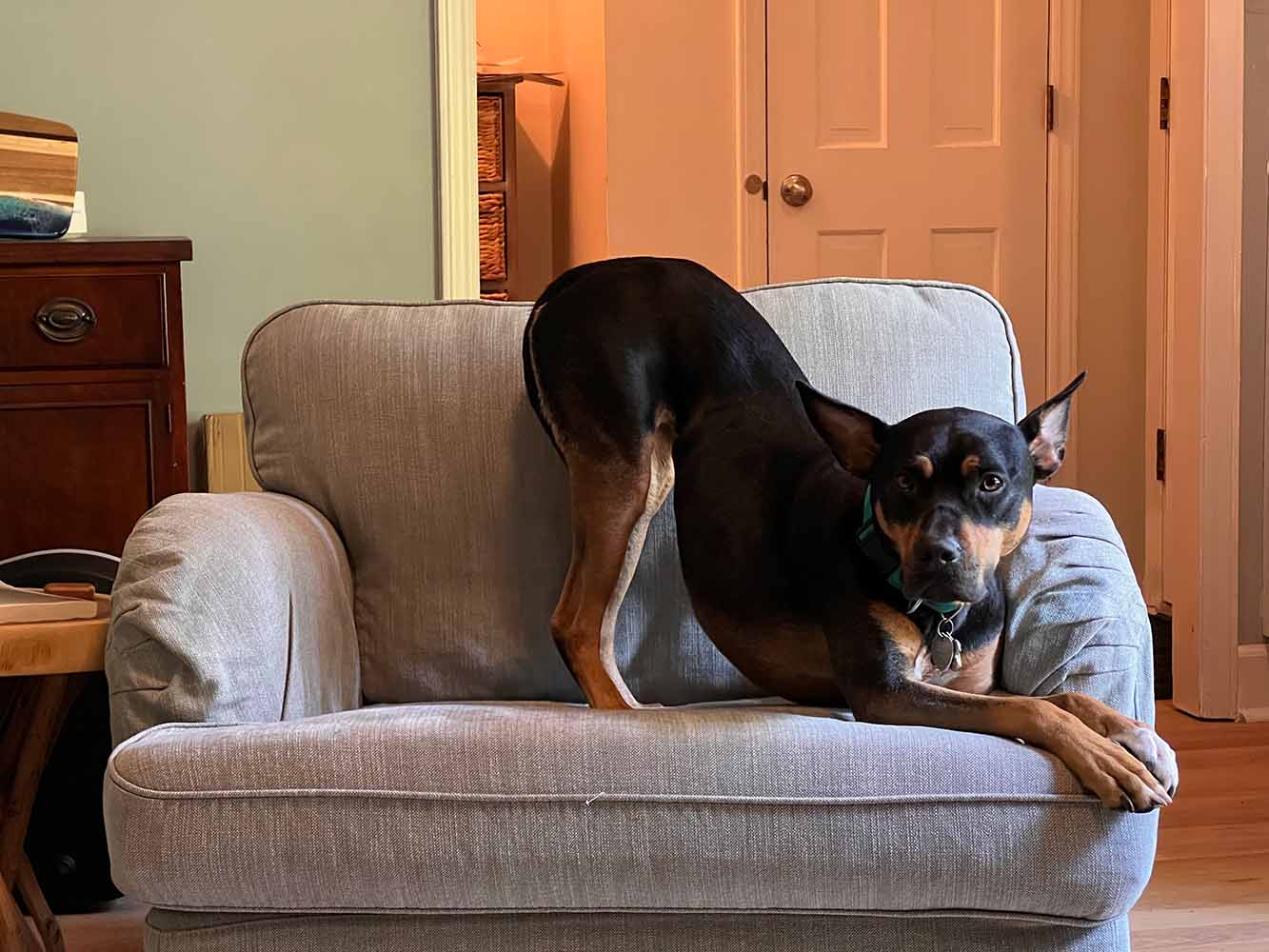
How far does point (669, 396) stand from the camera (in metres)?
1.93

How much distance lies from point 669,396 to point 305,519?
502 millimetres

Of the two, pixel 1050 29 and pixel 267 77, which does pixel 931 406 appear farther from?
pixel 1050 29

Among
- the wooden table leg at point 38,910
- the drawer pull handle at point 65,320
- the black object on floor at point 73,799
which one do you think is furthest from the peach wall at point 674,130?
the wooden table leg at point 38,910

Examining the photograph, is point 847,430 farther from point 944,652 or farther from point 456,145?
point 456,145

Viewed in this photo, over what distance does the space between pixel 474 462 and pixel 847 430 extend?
609 mm

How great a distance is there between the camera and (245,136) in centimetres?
298

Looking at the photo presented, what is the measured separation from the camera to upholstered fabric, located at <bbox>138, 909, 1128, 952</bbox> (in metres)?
1.55

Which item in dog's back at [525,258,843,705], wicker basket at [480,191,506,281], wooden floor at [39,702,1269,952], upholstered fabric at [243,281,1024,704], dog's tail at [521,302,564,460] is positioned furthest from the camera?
wicker basket at [480,191,506,281]

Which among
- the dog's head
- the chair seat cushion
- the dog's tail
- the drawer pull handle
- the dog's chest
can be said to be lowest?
the chair seat cushion

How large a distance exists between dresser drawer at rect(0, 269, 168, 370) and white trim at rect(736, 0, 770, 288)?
2.06 meters

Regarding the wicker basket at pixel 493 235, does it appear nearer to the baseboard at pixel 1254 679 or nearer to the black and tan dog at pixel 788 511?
the baseboard at pixel 1254 679

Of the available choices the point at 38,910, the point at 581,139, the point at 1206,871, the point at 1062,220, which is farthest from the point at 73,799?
the point at 1062,220

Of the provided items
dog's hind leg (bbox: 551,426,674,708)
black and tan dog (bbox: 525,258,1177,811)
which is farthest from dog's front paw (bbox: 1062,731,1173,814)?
dog's hind leg (bbox: 551,426,674,708)

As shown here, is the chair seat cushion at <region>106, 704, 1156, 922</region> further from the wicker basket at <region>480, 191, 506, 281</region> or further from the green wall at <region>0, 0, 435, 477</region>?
the wicker basket at <region>480, 191, 506, 281</region>
